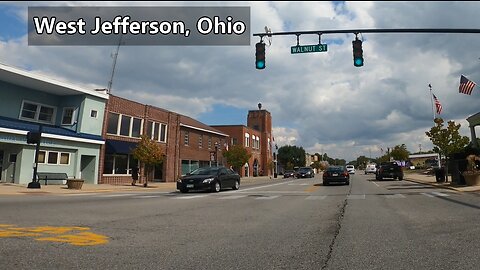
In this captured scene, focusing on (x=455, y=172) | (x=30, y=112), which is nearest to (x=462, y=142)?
(x=455, y=172)

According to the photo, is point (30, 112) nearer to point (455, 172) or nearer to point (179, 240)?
point (179, 240)

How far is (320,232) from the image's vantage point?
7.84m

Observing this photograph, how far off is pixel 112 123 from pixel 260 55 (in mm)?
20876

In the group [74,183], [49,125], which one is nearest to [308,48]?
[74,183]

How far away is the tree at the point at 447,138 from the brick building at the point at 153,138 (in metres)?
23.2

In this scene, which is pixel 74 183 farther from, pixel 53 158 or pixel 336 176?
pixel 336 176

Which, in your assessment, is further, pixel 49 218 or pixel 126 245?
pixel 49 218

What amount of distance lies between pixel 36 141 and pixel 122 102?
43.2ft

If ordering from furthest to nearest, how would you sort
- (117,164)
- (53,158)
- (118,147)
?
(117,164)
(118,147)
(53,158)

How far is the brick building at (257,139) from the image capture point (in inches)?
2670

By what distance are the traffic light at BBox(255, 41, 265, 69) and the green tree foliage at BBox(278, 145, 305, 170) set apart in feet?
324

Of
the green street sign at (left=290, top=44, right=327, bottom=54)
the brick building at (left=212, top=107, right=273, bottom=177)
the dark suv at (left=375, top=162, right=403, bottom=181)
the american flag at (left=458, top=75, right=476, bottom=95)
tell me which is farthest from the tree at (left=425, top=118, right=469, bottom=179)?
the brick building at (left=212, top=107, right=273, bottom=177)

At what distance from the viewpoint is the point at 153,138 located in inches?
1485

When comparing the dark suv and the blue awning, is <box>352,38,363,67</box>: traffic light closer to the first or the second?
the blue awning
